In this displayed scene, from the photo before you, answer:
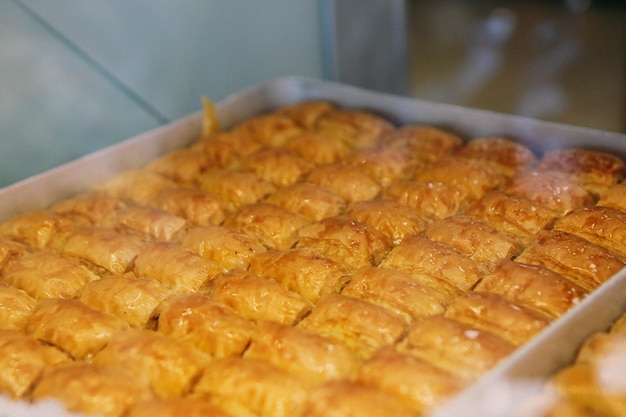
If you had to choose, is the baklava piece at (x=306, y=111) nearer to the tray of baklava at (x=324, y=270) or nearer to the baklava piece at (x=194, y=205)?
the tray of baklava at (x=324, y=270)

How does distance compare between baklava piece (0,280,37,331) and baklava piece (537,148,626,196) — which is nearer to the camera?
baklava piece (0,280,37,331)

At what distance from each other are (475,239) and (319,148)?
3.90ft

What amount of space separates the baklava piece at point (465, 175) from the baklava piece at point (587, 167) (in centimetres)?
24

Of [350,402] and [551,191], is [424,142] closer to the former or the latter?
[551,191]

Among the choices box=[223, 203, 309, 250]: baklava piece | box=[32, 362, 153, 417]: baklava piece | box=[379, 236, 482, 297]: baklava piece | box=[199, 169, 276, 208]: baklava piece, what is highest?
box=[32, 362, 153, 417]: baklava piece

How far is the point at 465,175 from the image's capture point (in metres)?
3.51

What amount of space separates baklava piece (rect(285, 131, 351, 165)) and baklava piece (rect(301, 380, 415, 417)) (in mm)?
1801

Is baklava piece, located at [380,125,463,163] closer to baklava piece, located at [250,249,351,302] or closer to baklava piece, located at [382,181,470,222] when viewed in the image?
baklava piece, located at [382,181,470,222]

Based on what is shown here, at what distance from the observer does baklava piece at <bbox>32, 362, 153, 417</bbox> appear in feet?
7.41

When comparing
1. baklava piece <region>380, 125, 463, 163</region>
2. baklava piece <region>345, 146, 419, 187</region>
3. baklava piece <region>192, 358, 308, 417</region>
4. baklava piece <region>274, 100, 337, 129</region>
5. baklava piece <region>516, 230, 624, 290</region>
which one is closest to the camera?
baklava piece <region>192, 358, 308, 417</region>

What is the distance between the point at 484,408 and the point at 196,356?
3.16 ft

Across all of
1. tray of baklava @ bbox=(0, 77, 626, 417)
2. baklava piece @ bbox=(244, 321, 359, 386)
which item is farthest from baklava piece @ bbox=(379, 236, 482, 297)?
baklava piece @ bbox=(244, 321, 359, 386)

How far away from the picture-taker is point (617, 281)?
8.22 feet

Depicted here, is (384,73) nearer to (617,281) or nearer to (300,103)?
(300,103)
